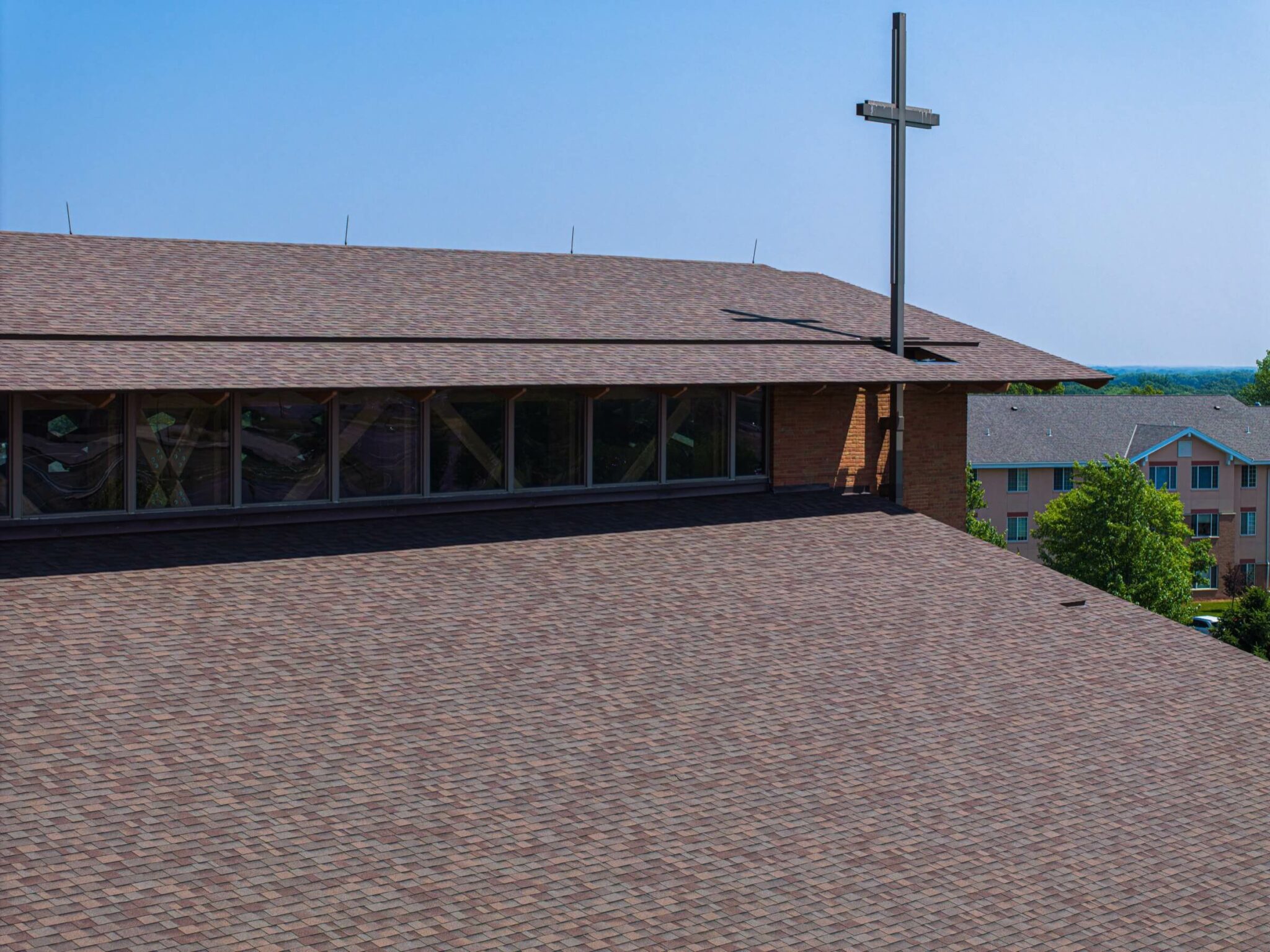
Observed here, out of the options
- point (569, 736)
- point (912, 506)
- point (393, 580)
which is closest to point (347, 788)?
point (569, 736)

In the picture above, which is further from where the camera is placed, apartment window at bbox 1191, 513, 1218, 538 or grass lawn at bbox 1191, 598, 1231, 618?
apartment window at bbox 1191, 513, 1218, 538

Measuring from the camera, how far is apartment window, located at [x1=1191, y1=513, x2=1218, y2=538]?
74.1 metres

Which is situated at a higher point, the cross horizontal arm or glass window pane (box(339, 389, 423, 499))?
the cross horizontal arm

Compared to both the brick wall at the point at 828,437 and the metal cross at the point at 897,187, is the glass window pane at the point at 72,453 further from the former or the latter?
the metal cross at the point at 897,187

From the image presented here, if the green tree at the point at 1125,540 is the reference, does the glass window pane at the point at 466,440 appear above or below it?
above

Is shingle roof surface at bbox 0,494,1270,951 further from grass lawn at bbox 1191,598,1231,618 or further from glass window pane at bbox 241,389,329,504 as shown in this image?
grass lawn at bbox 1191,598,1231,618

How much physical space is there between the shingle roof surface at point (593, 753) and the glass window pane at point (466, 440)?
2.74 ft

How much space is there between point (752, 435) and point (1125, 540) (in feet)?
136

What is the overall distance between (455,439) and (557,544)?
2.17 meters

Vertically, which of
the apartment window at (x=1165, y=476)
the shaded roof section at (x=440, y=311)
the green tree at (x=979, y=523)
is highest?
the shaded roof section at (x=440, y=311)

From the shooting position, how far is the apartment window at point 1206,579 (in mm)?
71688

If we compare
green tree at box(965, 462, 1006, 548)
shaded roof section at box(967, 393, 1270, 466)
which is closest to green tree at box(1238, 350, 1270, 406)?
shaded roof section at box(967, 393, 1270, 466)

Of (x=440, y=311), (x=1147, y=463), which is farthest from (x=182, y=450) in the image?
(x=1147, y=463)

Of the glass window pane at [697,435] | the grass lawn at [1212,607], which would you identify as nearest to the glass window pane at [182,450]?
the glass window pane at [697,435]
